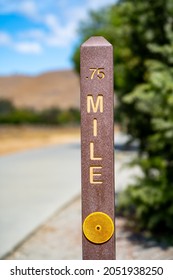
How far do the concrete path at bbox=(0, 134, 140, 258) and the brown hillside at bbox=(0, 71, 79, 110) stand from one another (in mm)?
83555

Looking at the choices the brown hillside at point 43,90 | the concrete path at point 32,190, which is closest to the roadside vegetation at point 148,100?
the concrete path at point 32,190

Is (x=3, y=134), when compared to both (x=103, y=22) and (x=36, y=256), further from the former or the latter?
(x=36, y=256)

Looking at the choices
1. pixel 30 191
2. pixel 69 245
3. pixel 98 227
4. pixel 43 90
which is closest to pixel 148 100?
pixel 69 245

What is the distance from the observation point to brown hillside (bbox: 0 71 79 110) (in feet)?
347

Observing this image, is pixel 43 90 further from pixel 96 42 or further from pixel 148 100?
pixel 96 42

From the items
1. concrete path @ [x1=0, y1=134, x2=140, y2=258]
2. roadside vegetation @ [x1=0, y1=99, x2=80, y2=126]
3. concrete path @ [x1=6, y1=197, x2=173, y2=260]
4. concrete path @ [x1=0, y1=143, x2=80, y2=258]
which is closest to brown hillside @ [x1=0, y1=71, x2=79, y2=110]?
roadside vegetation @ [x1=0, y1=99, x2=80, y2=126]

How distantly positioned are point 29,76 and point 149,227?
123147mm

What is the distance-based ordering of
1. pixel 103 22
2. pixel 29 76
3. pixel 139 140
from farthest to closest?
pixel 29 76 < pixel 103 22 < pixel 139 140

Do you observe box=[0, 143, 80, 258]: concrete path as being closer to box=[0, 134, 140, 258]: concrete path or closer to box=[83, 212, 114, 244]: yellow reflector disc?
box=[0, 134, 140, 258]: concrete path

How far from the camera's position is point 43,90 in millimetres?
115938

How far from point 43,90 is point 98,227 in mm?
112905

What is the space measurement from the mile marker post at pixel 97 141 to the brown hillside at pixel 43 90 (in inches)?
3796
